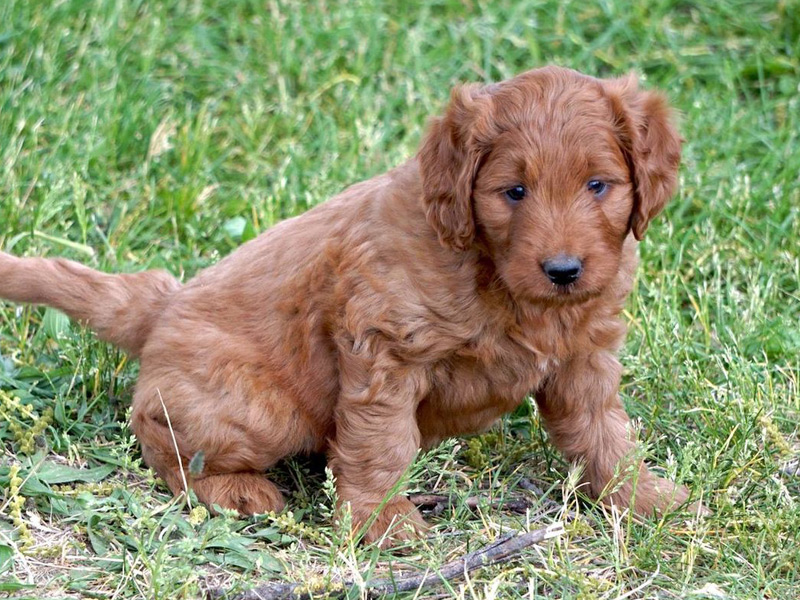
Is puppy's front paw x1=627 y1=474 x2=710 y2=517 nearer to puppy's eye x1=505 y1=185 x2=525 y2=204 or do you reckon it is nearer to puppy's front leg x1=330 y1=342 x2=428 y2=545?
puppy's front leg x1=330 y1=342 x2=428 y2=545

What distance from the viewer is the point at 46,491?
4125mm

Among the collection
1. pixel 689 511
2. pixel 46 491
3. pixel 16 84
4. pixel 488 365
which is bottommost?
pixel 689 511

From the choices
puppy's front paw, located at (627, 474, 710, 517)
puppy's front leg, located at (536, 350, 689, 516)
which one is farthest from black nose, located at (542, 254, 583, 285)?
puppy's front paw, located at (627, 474, 710, 517)

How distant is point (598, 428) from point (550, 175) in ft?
3.56

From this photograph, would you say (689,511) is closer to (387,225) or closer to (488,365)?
(488,365)

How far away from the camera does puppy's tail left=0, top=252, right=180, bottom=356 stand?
4.55m

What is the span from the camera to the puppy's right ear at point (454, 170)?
150 inches

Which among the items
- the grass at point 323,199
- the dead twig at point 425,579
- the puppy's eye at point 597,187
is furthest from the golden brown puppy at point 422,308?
the dead twig at point 425,579

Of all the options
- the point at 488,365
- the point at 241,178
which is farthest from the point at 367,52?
the point at 488,365

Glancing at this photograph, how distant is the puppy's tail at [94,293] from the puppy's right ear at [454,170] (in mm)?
1311

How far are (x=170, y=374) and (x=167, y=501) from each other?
1.50 ft

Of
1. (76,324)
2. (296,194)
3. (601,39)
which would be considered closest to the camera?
(76,324)

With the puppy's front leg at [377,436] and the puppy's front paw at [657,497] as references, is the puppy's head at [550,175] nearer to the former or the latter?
the puppy's front leg at [377,436]

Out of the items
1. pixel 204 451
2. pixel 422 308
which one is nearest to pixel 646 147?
pixel 422 308
